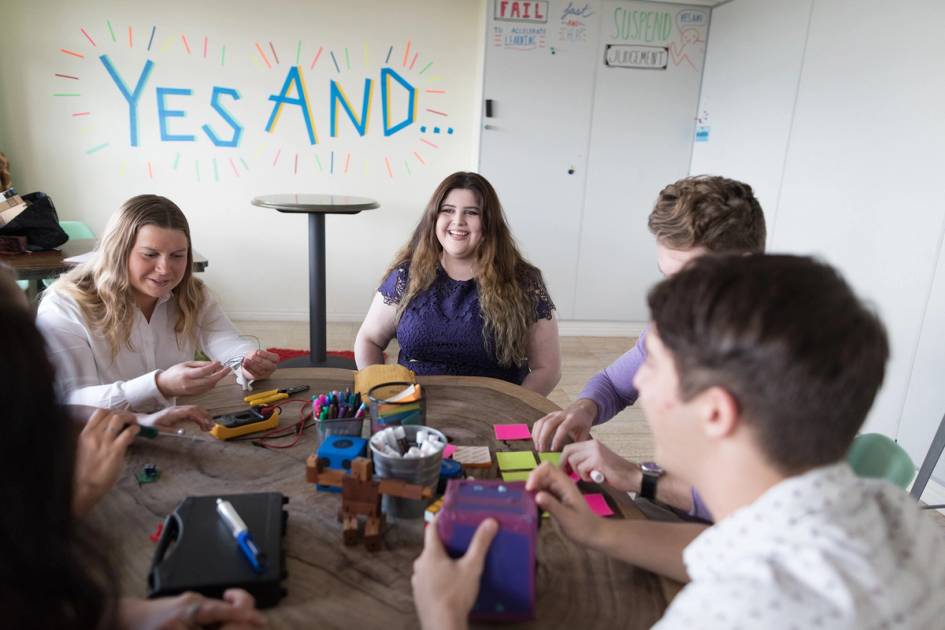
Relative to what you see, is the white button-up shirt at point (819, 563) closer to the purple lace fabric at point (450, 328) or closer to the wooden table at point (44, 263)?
the purple lace fabric at point (450, 328)

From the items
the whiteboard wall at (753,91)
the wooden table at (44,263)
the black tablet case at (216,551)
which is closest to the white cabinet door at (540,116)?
the whiteboard wall at (753,91)

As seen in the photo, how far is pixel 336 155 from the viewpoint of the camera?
13.2 ft

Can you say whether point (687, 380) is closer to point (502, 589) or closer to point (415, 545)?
point (502, 589)

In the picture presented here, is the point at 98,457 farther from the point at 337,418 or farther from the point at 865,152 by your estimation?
the point at 865,152

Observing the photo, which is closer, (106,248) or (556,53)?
(106,248)

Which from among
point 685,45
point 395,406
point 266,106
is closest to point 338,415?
point 395,406

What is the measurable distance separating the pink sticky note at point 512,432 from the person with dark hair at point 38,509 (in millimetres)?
725

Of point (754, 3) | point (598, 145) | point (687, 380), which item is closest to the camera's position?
point (687, 380)

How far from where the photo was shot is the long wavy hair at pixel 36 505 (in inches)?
20.9

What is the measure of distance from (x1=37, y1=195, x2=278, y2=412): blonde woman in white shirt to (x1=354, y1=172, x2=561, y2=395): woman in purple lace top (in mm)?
459

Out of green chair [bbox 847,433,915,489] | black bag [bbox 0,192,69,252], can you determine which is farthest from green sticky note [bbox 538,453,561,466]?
black bag [bbox 0,192,69,252]

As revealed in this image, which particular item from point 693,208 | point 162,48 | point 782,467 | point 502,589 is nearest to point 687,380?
point 782,467

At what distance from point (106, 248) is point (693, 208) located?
4.48 ft

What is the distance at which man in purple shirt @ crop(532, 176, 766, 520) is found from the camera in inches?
42.5
